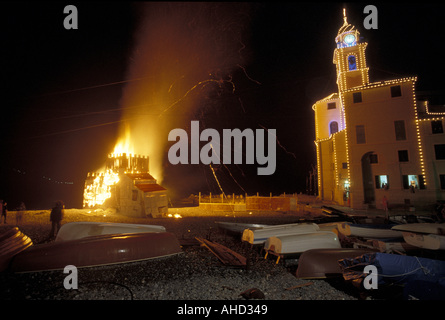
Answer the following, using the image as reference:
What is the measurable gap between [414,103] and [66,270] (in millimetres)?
28672

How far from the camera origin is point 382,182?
2195 cm

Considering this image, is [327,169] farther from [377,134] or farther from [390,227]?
[390,227]

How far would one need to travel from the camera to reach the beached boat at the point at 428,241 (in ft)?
23.8

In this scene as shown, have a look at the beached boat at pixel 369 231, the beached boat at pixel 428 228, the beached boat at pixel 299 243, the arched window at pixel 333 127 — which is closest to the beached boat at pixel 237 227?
the beached boat at pixel 299 243

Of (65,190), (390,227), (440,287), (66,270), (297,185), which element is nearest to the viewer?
(440,287)

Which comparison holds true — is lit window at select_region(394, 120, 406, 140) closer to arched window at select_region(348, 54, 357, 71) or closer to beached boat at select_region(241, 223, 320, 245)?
arched window at select_region(348, 54, 357, 71)

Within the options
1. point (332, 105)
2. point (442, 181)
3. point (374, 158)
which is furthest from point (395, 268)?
point (332, 105)

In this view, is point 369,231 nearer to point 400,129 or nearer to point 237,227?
point 237,227

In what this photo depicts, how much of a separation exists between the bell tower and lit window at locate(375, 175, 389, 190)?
10667 mm

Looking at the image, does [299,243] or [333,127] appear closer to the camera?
[299,243]

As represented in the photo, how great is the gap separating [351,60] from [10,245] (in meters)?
32.8

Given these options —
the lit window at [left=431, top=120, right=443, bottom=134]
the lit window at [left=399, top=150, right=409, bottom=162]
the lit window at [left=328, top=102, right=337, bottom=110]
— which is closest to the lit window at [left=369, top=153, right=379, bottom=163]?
the lit window at [left=399, top=150, right=409, bottom=162]

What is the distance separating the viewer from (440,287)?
5.00m
